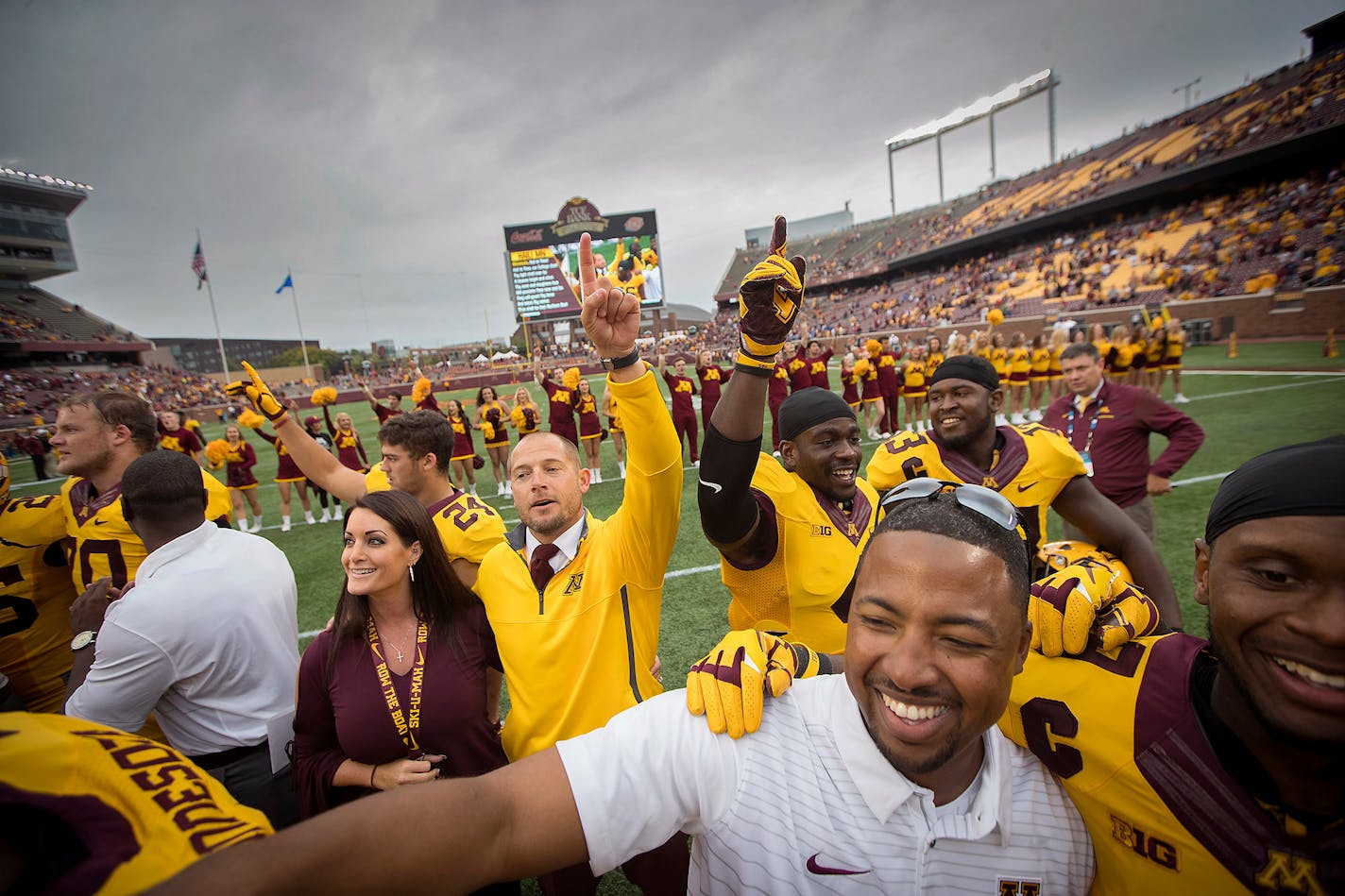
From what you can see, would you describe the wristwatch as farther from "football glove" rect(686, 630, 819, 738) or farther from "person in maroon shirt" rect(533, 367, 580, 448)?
"person in maroon shirt" rect(533, 367, 580, 448)

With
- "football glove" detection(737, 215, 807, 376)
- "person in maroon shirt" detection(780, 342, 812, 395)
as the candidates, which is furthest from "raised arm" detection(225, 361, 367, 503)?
"person in maroon shirt" detection(780, 342, 812, 395)

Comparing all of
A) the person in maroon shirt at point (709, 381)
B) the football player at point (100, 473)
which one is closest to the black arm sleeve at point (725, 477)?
the football player at point (100, 473)

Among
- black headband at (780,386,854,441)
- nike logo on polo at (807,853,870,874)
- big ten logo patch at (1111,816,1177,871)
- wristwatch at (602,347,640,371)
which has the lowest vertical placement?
big ten logo patch at (1111,816,1177,871)

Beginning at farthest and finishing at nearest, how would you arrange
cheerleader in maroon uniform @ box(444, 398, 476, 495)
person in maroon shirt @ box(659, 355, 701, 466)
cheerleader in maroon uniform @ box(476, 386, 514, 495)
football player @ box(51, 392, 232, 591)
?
1. person in maroon shirt @ box(659, 355, 701, 466)
2. cheerleader in maroon uniform @ box(476, 386, 514, 495)
3. cheerleader in maroon uniform @ box(444, 398, 476, 495)
4. football player @ box(51, 392, 232, 591)

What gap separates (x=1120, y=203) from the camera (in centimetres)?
3362

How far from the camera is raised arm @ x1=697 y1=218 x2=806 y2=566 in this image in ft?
5.97

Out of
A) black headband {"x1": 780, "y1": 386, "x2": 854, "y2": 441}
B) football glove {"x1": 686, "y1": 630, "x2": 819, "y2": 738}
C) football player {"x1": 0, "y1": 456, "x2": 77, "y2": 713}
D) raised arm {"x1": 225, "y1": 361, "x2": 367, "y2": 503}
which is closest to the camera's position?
football glove {"x1": 686, "y1": 630, "x2": 819, "y2": 738}

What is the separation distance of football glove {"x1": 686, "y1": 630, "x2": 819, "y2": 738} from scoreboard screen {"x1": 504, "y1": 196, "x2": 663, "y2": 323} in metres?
50.9

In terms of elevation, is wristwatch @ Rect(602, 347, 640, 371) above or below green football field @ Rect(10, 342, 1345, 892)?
above

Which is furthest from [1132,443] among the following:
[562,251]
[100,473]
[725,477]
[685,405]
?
[562,251]

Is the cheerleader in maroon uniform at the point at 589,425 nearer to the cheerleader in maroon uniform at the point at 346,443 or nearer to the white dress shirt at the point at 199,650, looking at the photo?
the cheerleader in maroon uniform at the point at 346,443

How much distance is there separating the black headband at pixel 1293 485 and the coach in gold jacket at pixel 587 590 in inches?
57.1

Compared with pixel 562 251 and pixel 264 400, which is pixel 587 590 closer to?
pixel 264 400

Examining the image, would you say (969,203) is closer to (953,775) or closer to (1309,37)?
(1309,37)
